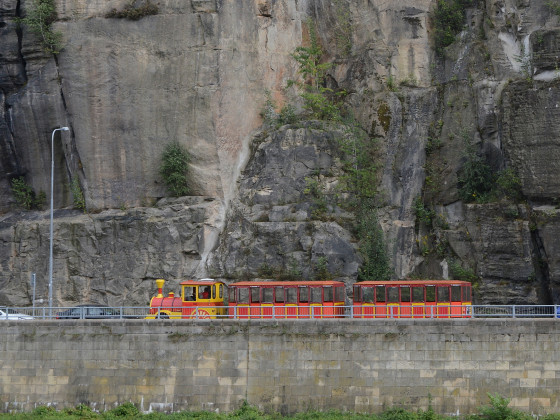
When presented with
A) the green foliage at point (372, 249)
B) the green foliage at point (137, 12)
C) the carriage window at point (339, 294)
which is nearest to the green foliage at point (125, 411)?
the carriage window at point (339, 294)

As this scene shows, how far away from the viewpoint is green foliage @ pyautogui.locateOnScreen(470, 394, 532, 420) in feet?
96.9

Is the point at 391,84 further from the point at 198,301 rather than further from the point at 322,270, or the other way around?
the point at 198,301

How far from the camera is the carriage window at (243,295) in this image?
36656mm

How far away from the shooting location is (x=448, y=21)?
50.4 metres

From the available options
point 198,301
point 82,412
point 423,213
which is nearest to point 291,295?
point 198,301

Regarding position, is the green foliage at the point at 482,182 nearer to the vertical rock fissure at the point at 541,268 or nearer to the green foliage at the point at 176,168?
the vertical rock fissure at the point at 541,268

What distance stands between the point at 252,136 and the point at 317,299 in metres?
16.6

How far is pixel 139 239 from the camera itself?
47125mm

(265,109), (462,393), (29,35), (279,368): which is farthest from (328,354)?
(29,35)

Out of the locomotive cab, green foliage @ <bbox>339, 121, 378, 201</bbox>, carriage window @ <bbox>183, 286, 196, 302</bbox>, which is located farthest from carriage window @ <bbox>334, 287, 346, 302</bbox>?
green foliage @ <bbox>339, 121, 378, 201</bbox>

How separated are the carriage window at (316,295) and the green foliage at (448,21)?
20.7 m

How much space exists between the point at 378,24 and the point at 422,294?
22.2m

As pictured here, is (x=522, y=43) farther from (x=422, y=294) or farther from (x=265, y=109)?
(x=422, y=294)

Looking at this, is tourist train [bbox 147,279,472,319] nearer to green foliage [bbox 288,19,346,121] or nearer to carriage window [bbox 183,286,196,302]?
carriage window [bbox 183,286,196,302]
